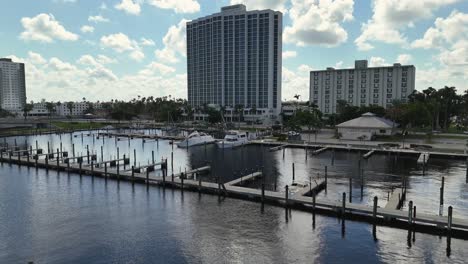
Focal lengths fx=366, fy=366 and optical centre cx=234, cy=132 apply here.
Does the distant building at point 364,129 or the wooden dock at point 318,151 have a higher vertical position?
the distant building at point 364,129

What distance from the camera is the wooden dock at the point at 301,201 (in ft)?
98.7

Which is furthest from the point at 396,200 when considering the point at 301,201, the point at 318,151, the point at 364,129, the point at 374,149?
the point at 364,129

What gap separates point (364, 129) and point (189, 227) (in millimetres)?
77501

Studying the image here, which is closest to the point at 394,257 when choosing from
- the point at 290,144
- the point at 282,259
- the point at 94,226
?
the point at 282,259

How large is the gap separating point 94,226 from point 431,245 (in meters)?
28.0

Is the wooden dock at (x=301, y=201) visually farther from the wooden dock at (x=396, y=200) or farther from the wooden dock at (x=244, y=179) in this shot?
the wooden dock at (x=244, y=179)

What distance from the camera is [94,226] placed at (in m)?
32.9

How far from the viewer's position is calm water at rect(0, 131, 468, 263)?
2670 cm

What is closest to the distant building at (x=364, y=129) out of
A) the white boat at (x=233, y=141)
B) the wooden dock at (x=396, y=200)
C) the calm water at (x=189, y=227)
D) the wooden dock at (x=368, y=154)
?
the wooden dock at (x=368, y=154)

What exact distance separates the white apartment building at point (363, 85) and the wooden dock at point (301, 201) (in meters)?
148

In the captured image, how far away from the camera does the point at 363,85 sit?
7224 inches

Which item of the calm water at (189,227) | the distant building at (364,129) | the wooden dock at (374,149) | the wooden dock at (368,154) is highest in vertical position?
the distant building at (364,129)

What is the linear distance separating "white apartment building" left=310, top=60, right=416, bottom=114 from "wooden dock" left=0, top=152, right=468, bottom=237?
148 meters

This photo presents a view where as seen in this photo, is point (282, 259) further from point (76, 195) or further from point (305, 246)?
point (76, 195)
